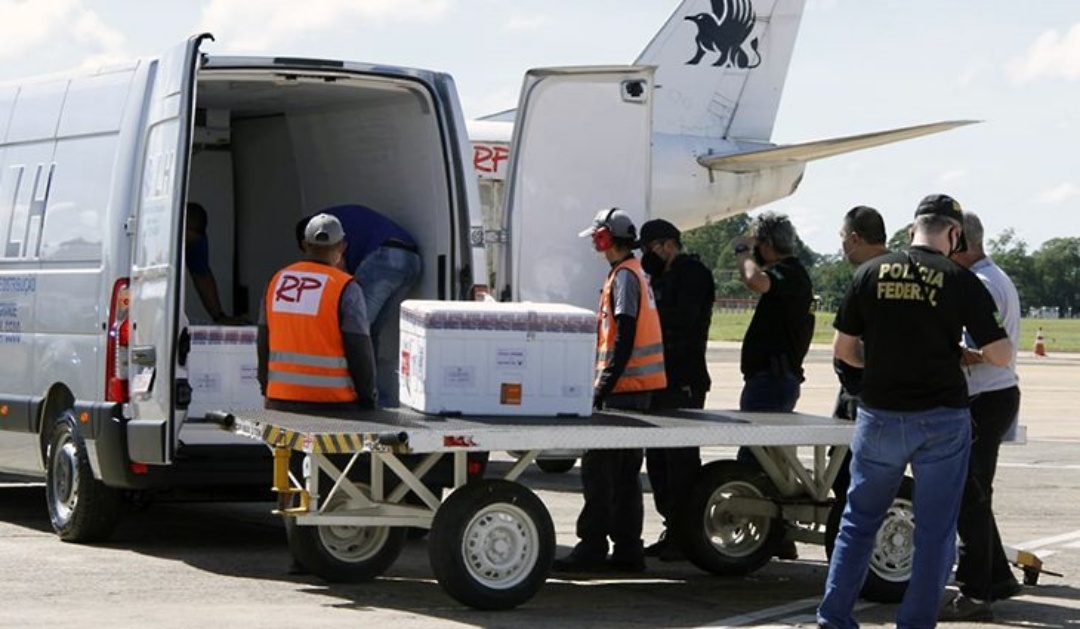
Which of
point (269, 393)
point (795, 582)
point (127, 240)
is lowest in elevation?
point (795, 582)

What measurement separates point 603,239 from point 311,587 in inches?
86.3

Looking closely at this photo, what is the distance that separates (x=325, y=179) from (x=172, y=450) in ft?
11.4

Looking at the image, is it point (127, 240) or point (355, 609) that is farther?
→ point (127, 240)

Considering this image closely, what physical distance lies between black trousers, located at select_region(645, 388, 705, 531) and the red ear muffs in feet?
2.97

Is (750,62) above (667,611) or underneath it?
above

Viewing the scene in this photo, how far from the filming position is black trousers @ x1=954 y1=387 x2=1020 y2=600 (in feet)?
31.3

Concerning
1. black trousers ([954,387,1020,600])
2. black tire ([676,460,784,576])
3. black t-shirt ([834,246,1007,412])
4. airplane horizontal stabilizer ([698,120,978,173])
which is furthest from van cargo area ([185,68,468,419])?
airplane horizontal stabilizer ([698,120,978,173])

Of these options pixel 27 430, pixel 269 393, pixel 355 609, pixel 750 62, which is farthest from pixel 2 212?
pixel 750 62

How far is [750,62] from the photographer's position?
95.6 ft

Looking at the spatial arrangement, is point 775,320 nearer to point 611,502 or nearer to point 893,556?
point 611,502

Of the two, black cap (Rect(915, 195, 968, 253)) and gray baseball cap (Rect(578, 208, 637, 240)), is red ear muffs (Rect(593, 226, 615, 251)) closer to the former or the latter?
gray baseball cap (Rect(578, 208, 637, 240))

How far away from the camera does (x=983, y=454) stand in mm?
9719

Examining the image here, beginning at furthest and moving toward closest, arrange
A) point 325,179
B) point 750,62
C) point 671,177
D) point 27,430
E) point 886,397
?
1. point 750,62
2. point 671,177
3. point 325,179
4. point 27,430
5. point 886,397

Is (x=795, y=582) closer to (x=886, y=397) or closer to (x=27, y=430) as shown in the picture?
(x=886, y=397)
